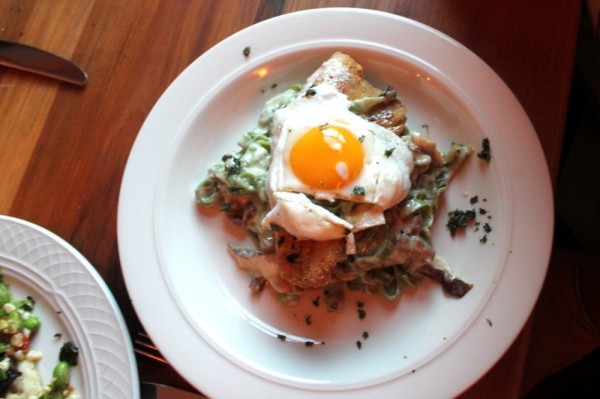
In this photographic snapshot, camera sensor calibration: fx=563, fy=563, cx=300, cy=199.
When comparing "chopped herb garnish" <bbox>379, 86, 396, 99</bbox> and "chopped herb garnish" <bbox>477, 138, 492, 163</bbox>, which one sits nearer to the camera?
"chopped herb garnish" <bbox>477, 138, 492, 163</bbox>

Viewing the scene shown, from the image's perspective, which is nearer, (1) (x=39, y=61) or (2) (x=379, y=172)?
(2) (x=379, y=172)

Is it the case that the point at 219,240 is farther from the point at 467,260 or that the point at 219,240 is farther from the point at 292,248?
the point at 467,260

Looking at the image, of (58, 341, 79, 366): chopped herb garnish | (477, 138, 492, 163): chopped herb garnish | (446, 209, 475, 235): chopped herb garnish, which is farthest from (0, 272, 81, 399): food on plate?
(477, 138, 492, 163): chopped herb garnish

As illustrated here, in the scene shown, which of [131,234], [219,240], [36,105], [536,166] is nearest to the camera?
[536,166]

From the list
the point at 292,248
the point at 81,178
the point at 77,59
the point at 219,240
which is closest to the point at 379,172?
the point at 292,248

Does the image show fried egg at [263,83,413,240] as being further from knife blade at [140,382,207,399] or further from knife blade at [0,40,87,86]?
knife blade at [0,40,87,86]

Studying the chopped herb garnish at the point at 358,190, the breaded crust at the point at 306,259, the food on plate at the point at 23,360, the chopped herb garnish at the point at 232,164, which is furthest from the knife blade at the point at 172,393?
the chopped herb garnish at the point at 358,190
